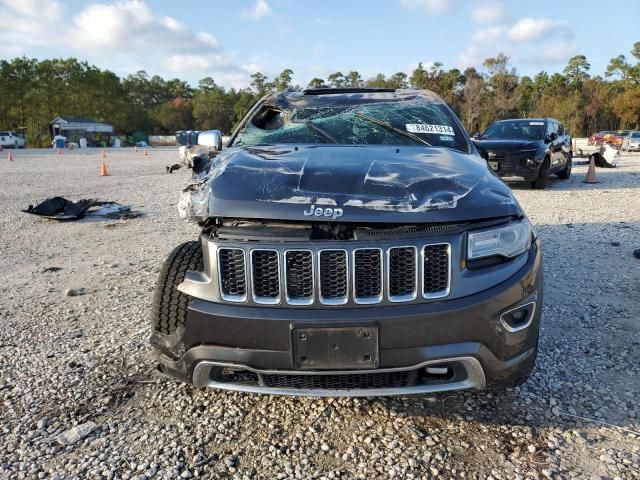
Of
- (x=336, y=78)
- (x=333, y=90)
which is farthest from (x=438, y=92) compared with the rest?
(x=333, y=90)

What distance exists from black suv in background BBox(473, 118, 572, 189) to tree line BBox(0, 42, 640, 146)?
3642 centimetres

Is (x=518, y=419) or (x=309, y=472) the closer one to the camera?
(x=309, y=472)

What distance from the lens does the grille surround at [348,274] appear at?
6.58 ft

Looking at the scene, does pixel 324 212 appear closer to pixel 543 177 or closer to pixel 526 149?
pixel 526 149

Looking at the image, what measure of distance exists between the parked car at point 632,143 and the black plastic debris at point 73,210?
3178 centimetres

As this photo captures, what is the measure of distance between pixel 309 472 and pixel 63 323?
253 cm

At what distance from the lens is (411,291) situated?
2.04 m

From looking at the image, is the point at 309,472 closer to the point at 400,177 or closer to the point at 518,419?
the point at 518,419

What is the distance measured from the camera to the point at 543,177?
10852 millimetres

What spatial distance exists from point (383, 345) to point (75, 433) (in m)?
1.59

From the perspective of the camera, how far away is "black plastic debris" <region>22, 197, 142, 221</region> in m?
7.80

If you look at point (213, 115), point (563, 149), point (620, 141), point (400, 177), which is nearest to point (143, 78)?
point (213, 115)

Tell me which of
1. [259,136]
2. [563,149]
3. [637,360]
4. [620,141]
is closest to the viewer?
[637,360]

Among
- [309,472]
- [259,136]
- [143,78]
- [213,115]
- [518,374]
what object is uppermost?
[143,78]
